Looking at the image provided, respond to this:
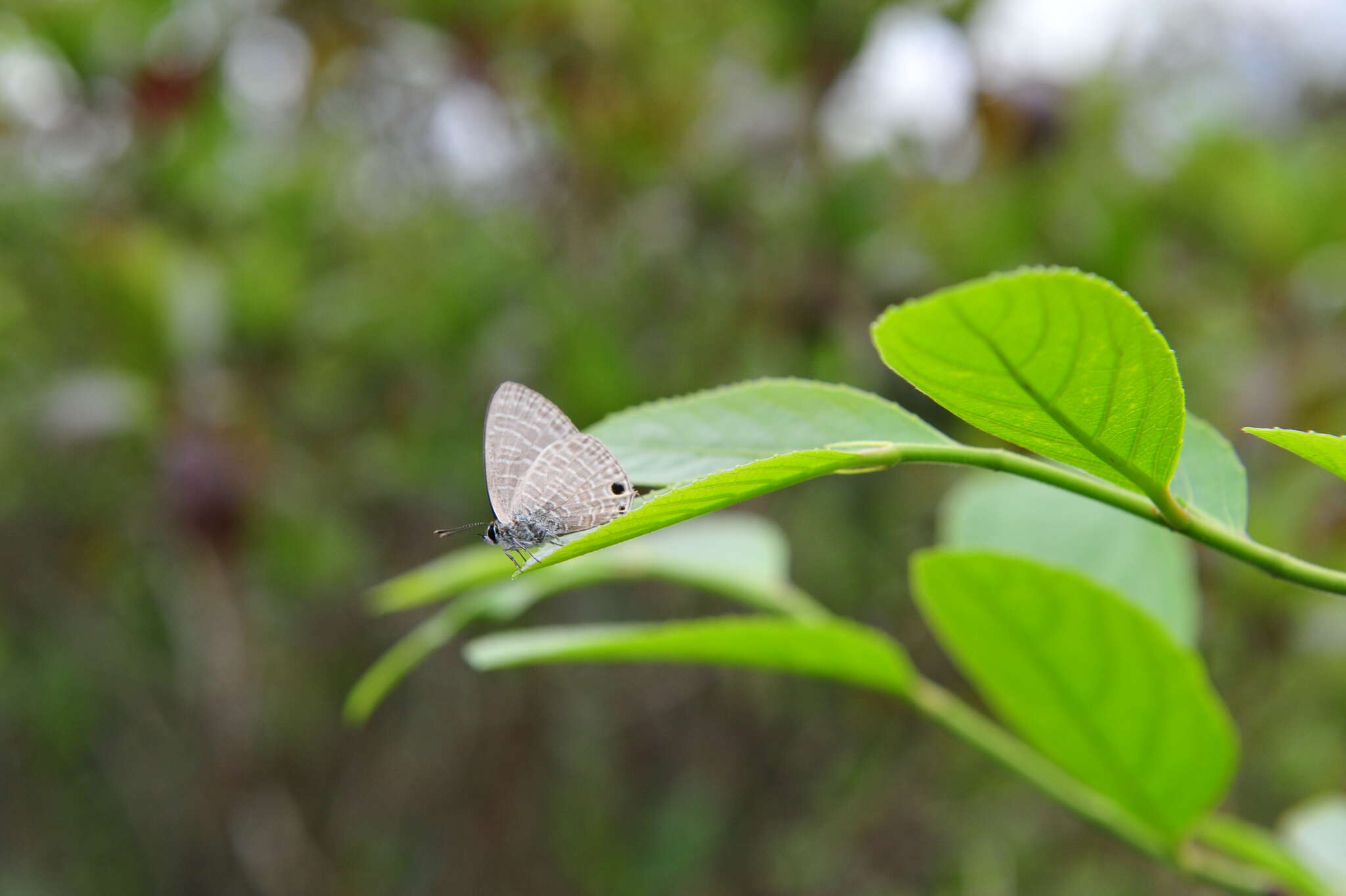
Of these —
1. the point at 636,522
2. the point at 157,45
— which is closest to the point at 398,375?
the point at 157,45

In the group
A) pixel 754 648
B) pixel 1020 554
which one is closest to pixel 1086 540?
pixel 1020 554

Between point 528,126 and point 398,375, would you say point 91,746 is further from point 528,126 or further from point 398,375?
point 528,126

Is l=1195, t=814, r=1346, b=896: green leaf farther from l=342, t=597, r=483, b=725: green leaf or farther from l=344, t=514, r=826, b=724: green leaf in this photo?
l=342, t=597, r=483, b=725: green leaf

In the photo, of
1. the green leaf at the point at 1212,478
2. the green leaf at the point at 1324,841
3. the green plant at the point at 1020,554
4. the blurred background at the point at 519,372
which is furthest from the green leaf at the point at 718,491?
the blurred background at the point at 519,372

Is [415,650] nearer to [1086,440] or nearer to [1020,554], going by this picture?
[1020,554]

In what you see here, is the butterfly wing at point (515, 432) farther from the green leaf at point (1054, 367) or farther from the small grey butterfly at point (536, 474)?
the green leaf at point (1054, 367)

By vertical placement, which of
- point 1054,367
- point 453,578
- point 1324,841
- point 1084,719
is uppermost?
point 1054,367

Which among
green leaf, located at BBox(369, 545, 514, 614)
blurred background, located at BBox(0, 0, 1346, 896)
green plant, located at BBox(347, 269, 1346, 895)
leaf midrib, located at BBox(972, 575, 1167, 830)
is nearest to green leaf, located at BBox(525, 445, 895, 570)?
green plant, located at BBox(347, 269, 1346, 895)
